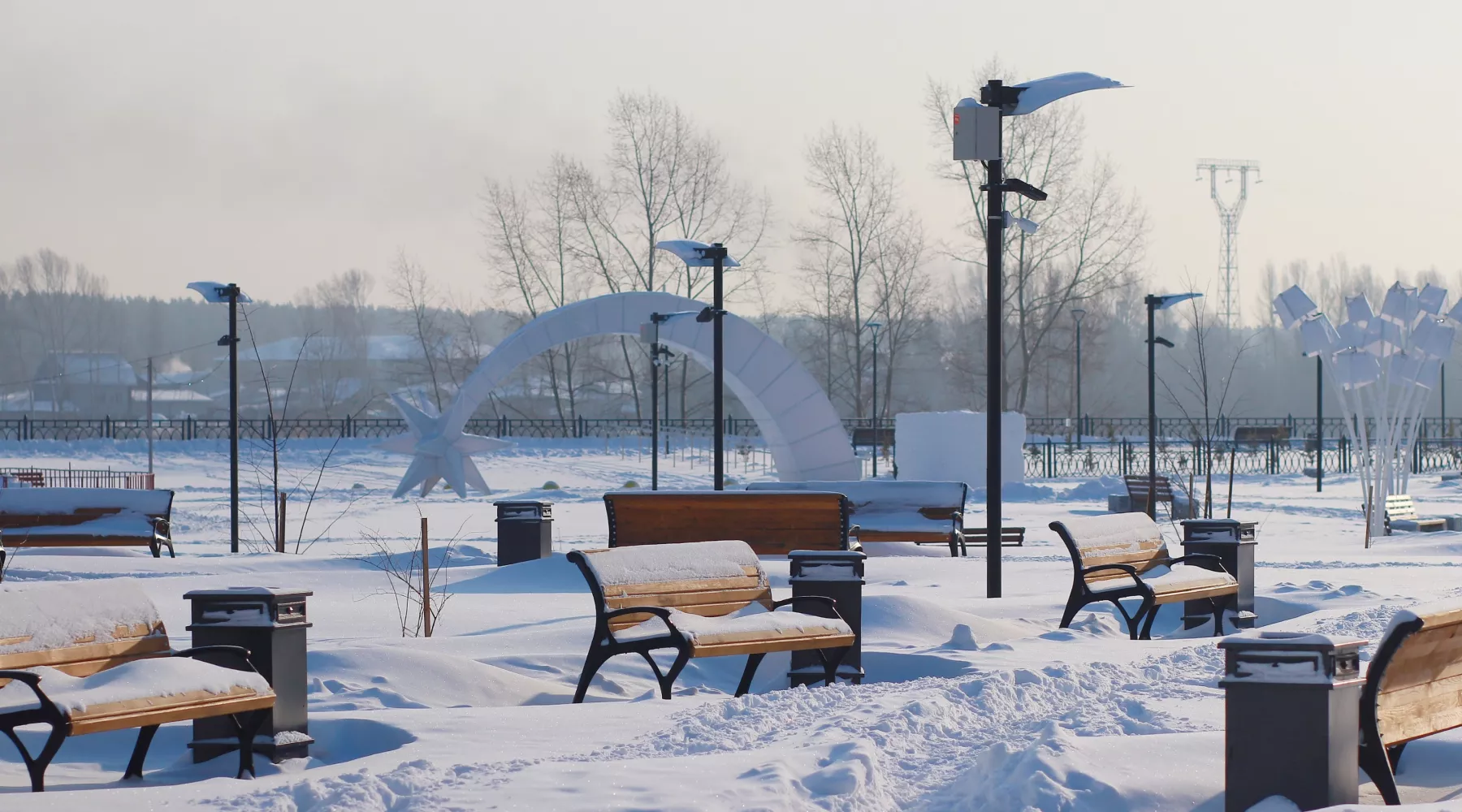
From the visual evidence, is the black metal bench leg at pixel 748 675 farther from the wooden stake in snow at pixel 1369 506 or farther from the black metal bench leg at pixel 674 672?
the wooden stake in snow at pixel 1369 506

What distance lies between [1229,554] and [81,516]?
12.3 metres

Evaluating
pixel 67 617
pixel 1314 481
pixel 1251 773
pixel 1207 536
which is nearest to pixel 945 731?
pixel 1251 773

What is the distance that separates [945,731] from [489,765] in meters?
1.81

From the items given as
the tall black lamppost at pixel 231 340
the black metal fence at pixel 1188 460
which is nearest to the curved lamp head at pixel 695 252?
the tall black lamppost at pixel 231 340

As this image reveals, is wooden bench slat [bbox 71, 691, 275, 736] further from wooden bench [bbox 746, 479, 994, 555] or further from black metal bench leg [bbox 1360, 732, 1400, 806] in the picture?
wooden bench [bbox 746, 479, 994, 555]

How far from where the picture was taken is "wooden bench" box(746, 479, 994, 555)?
17.4 meters

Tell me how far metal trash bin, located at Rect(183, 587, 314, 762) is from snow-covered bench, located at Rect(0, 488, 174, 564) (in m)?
11.3

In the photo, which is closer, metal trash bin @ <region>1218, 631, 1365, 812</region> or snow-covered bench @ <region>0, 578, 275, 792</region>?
metal trash bin @ <region>1218, 631, 1365, 812</region>

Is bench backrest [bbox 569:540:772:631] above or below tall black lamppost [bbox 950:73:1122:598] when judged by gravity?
below

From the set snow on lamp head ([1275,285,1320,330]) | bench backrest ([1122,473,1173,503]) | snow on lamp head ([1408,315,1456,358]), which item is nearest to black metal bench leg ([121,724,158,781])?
snow on lamp head ([1275,285,1320,330])

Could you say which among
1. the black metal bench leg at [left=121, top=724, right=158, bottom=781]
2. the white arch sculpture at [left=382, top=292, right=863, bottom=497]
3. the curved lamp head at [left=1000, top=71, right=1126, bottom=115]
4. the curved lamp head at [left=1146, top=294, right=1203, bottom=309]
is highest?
the curved lamp head at [left=1000, top=71, right=1126, bottom=115]

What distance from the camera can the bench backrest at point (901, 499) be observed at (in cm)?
1748

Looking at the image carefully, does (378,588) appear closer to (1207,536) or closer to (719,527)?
(719,527)

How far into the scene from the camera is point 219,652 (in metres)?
6.51
